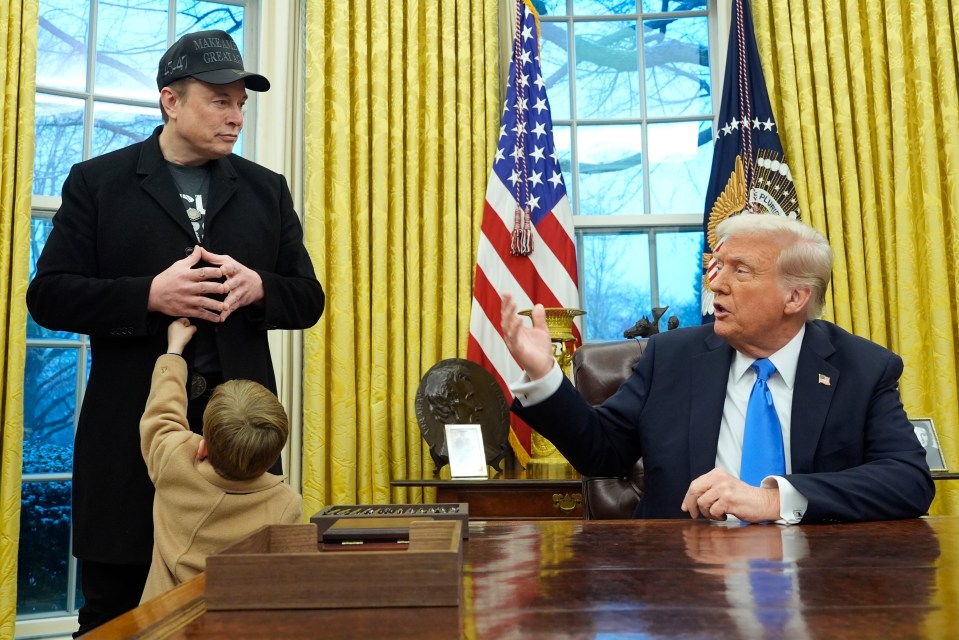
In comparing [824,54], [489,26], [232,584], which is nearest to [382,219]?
[489,26]

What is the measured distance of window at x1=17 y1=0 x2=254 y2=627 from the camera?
11.0 feet

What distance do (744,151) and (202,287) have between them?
106 inches

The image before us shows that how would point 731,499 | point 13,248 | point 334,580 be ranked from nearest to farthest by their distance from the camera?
point 334,580
point 731,499
point 13,248

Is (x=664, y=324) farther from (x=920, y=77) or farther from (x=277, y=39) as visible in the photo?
(x=277, y=39)

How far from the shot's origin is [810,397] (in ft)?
5.60

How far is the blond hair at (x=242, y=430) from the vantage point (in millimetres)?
1593

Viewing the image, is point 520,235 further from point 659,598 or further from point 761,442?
point 659,598

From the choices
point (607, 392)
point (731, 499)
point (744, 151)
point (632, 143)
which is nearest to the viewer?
point (731, 499)

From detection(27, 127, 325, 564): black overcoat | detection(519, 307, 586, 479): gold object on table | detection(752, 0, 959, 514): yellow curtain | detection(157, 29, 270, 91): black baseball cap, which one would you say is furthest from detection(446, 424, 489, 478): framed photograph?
detection(752, 0, 959, 514): yellow curtain

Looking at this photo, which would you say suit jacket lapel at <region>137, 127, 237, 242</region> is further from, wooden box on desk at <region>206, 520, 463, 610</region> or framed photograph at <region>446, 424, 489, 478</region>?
framed photograph at <region>446, 424, 489, 478</region>

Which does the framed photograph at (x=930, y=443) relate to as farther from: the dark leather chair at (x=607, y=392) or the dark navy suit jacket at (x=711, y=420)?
the dark navy suit jacket at (x=711, y=420)

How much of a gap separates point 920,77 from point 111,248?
341 centimetres

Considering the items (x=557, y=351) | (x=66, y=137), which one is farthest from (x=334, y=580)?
(x=66, y=137)

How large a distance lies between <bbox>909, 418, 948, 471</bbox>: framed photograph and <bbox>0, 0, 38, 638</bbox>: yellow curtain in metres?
3.09
